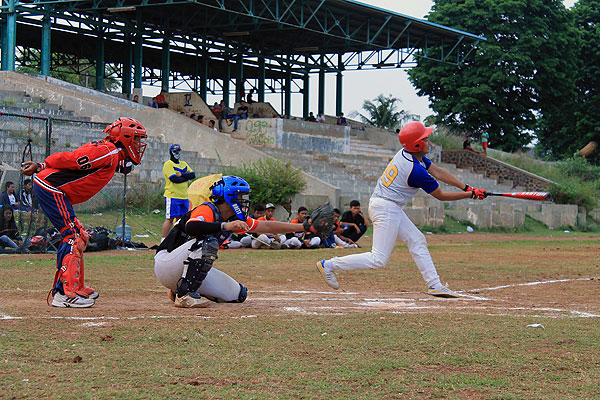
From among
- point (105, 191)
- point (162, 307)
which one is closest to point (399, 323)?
point (162, 307)

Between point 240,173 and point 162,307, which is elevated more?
point 240,173

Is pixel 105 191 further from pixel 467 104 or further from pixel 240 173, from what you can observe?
pixel 467 104

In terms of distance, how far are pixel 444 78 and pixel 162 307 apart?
44.5 meters

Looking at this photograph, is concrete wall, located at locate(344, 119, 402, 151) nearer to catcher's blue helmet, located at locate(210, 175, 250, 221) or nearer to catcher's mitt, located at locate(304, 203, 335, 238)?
catcher's blue helmet, located at locate(210, 175, 250, 221)

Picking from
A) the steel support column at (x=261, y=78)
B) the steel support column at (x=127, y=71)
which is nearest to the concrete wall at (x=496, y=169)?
the steel support column at (x=261, y=78)

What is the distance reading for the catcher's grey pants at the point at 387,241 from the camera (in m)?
9.23

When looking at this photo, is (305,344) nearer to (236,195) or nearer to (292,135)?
(236,195)

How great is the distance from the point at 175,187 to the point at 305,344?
409 inches

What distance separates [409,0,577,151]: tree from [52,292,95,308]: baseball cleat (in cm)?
4298

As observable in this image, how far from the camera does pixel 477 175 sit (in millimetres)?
39656

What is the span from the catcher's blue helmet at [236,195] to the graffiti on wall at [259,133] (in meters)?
26.3

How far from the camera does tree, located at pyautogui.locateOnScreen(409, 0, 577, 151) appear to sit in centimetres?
4894

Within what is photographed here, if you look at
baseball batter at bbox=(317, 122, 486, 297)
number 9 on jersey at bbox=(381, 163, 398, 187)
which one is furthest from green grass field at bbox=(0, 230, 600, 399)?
number 9 on jersey at bbox=(381, 163, 398, 187)

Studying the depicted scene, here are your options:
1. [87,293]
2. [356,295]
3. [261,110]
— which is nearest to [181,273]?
[87,293]
